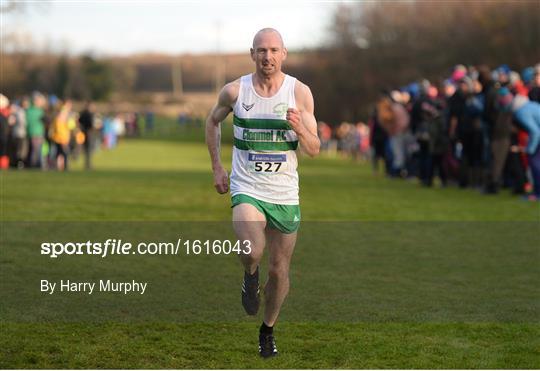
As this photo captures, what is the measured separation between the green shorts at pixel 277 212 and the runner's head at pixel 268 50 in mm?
871

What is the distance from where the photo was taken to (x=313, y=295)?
10211mm

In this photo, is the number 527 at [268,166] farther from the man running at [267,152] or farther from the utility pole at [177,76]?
the utility pole at [177,76]

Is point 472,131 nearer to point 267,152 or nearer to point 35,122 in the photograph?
point 35,122

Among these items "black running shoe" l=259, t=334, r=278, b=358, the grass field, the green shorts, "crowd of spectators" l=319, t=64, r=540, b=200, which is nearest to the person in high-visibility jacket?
"crowd of spectators" l=319, t=64, r=540, b=200

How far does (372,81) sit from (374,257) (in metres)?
75.7

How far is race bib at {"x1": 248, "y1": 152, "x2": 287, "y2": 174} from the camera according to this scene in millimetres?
7578

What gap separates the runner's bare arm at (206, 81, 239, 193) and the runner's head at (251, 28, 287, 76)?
33 centimetres

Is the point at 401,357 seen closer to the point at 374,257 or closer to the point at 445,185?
the point at 374,257

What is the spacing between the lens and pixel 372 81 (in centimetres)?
8794

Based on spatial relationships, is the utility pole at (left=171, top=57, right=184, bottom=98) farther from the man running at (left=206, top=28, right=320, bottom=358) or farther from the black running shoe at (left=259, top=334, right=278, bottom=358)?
the black running shoe at (left=259, top=334, right=278, bottom=358)

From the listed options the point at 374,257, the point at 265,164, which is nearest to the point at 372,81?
the point at 374,257

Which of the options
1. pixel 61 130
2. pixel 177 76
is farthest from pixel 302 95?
pixel 177 76

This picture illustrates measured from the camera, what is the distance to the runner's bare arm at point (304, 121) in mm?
7289

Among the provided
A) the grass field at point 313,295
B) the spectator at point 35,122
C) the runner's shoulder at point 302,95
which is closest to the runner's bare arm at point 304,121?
the runner's shoulder at point 302,95
